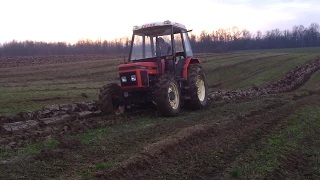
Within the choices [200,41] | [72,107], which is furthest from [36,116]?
[200,41]

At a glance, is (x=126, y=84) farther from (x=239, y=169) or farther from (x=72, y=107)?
(x=239, y=169)

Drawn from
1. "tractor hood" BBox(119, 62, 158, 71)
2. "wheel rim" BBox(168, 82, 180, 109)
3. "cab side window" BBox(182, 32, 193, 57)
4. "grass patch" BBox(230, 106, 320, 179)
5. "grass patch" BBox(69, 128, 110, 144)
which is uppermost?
"cab side window" BBox(182, 32, 193, 57)

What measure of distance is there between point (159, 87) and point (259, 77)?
18.9 meters

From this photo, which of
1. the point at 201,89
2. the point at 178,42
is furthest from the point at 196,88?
the point at 178,42

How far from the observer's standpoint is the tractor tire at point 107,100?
36.4 feet

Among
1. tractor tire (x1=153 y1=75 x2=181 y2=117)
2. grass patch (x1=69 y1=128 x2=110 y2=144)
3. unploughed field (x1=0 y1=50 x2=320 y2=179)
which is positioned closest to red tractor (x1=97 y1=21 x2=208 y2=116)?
tractor tire (x1=153 y1=75 x2=181 y2=117)

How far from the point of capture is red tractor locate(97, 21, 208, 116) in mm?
10898

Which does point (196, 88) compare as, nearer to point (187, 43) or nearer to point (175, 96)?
point (175, 96)

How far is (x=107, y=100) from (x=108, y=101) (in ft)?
0.19

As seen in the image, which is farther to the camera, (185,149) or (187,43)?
(187,43)

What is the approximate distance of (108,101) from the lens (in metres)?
11.2

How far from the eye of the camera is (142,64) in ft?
36.2

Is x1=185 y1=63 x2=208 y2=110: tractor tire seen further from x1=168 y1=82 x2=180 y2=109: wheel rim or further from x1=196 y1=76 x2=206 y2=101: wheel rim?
x1=168 y1=82 x2=180 y2=109: wheel rim

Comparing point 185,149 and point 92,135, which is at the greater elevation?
point 92,135
